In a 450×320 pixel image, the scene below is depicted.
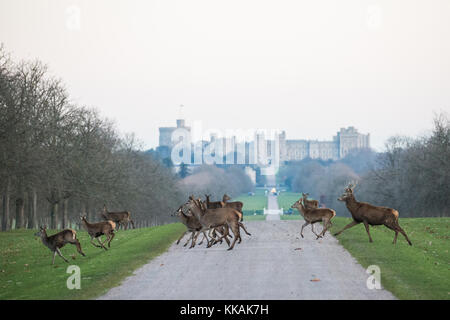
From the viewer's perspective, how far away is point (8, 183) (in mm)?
44344

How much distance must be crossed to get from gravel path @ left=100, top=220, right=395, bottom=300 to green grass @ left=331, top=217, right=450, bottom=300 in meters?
0.64

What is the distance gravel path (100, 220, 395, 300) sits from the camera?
15.4 metres

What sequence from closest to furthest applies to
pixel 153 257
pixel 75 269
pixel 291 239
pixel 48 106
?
pixel 75 269, pixel 153 257, pixel 291 239, pixel 48 106

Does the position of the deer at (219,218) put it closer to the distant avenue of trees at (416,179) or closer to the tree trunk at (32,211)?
the tree trunk at (32,211)

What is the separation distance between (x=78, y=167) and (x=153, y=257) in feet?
111

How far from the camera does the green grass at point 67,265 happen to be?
17734 millimetres

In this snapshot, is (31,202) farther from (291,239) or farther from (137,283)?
(137,283)

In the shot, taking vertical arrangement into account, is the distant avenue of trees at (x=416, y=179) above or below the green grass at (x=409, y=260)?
above

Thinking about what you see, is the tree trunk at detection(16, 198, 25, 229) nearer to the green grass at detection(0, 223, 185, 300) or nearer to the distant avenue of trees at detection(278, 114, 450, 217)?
the green grass at detection(0, 223, 185, 300)

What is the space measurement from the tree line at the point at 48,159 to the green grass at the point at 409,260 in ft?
72.8

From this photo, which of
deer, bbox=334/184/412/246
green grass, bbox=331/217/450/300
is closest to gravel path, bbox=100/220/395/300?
green grass, bbox=331/217/450/300

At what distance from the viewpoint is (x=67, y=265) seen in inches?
949

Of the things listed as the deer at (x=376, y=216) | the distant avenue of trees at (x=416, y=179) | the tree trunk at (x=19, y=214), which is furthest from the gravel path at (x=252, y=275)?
the distant avenue of trees at (x=416, y=179)
